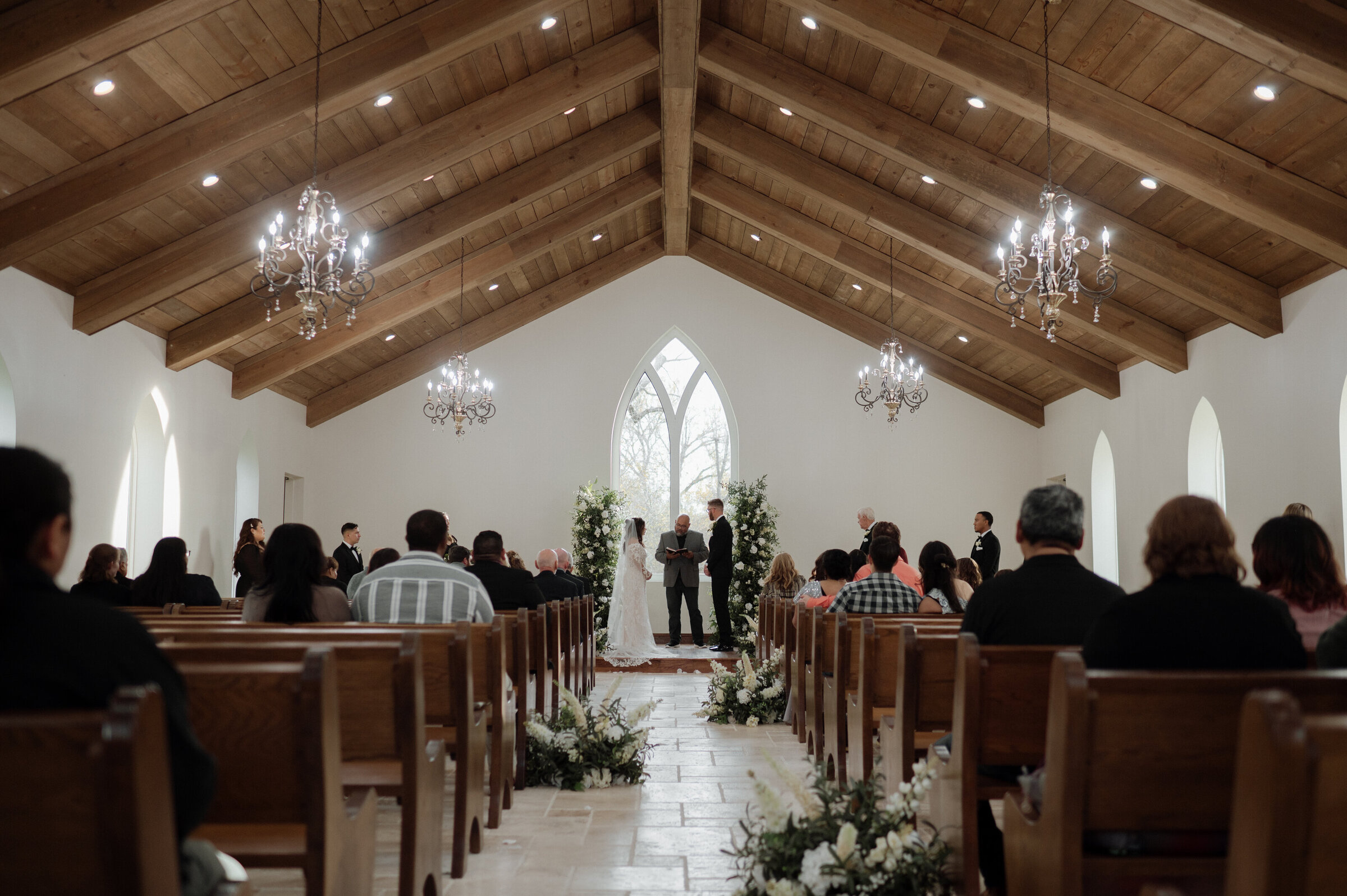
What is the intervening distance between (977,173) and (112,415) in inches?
258

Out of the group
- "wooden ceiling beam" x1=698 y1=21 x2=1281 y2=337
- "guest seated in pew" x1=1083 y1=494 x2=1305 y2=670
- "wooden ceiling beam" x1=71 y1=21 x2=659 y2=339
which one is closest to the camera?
"guest seated in pew" x1=1083 y1=494 x2=1305 y2=670

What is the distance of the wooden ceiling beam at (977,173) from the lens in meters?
7.38

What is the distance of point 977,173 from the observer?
7457 mm

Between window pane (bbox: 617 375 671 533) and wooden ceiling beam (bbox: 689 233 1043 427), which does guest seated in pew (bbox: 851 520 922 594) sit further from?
window pane (bbox: 617 375 671 533)

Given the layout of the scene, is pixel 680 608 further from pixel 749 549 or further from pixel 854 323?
pixel 854 323

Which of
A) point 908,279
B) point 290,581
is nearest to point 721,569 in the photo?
point 908,279

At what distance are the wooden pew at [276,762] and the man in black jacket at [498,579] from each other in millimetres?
3660

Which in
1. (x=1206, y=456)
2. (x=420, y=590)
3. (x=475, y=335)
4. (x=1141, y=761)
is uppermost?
(x=475, y=335)

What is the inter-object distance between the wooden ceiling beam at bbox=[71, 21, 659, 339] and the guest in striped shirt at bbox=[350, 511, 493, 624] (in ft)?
14.1

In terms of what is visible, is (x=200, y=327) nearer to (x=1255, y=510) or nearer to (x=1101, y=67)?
(x=1101, y=67)

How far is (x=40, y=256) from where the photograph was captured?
271 inches

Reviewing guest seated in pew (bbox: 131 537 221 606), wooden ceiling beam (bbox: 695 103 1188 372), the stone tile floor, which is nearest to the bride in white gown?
wooden ceiling beam (bbox: 695 103 1188 372)

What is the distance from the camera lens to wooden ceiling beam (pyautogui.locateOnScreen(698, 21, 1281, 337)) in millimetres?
7383

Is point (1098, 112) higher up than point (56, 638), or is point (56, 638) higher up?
point (1098, 112)
